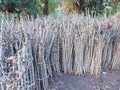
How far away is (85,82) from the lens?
150 inches

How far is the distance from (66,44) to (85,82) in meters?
0.63

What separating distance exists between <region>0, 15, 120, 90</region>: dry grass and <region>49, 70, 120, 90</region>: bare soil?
0.10 metres

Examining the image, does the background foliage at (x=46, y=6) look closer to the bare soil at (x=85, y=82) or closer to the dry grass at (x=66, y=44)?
the dry grass at (x=66, y=44)

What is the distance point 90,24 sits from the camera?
4.09m

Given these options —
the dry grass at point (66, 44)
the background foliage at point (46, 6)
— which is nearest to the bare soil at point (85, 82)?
the dry grass at point (66, 44)

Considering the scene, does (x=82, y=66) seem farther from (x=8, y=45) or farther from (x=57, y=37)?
(x=8, y=45)

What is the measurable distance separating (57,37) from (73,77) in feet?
2.17

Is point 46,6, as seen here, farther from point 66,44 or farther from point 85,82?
point 85,82

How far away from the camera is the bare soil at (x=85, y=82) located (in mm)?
3633

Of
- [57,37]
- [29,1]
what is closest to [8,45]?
[57,37]

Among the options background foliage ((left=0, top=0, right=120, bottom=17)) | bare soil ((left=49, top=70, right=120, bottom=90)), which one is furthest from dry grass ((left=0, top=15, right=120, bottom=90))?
background foliage ((left=0, top=0, right=120, bottom=17))

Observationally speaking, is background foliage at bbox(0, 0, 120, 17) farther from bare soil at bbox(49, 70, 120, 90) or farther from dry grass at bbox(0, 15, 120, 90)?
bare soil at bbox(49, 70, 120, 90)

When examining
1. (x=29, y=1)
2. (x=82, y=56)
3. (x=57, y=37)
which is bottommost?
(x=82, y=56)

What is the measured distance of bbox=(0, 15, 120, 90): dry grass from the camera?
308 centimetres
